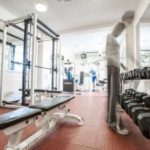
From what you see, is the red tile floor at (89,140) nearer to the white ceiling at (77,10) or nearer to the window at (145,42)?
the white ceiling at (77,10)

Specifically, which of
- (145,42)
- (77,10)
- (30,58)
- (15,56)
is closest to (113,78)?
(30,58)

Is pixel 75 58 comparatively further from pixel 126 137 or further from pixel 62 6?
pixel 126 137

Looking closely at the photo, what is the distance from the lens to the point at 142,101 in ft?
5.47

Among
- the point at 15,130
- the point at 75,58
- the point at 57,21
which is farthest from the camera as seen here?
the point at 75,58

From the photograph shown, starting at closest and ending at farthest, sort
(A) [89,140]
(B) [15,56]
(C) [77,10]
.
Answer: (A) [89,140]
(C) [77,10]
(B) [15,56]

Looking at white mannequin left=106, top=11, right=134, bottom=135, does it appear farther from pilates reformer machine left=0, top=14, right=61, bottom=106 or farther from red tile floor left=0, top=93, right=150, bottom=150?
pilates reformer machine left=0, top=14, right=61, bottom=106

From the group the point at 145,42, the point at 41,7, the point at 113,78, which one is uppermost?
the point at 145,42

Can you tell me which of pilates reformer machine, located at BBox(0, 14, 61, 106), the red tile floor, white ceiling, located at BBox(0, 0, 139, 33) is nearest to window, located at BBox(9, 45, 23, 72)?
pilates reformer machine, located at BBox(0, 14, 61, 106)

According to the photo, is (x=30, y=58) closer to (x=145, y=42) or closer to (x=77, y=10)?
(x=77, y=10)

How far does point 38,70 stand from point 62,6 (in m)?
2.58

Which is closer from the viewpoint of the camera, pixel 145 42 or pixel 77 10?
pixel 77 10

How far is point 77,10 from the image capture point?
13.9ft

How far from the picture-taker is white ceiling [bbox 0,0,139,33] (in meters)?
3.83

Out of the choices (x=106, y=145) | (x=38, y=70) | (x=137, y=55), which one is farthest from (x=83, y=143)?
(x=38, y=70)
